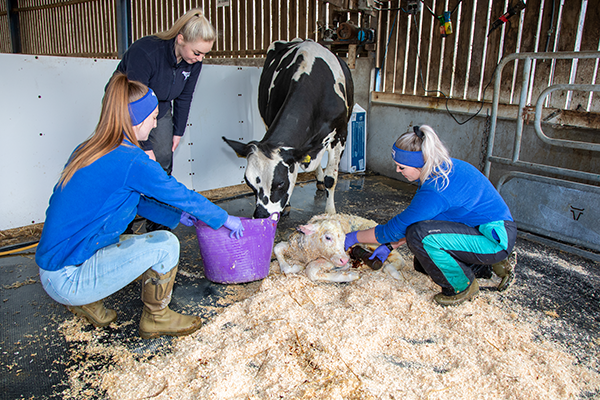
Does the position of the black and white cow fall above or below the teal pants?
above

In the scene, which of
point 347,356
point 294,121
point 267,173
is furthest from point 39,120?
point 347,356

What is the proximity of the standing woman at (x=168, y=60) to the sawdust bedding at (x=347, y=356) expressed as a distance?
4.74 feet

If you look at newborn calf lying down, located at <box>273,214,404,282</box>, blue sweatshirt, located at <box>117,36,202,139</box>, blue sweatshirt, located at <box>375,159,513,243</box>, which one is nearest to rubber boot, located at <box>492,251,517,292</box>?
blue sweatshirt, located at <box>375,159,513,243</box>

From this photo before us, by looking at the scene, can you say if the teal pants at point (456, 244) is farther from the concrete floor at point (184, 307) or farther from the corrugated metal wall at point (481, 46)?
the corrugated metal wall at point (481, 46)

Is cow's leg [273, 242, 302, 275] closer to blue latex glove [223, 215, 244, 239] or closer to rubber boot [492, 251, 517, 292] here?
blue latex glove [223, 215, 244, 239]

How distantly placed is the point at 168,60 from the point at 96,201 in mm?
1510

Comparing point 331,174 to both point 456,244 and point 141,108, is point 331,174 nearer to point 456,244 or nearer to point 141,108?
point 456,244

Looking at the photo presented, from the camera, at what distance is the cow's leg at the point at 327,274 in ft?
8.93

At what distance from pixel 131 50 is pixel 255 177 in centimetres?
132

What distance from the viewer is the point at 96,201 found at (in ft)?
6.08

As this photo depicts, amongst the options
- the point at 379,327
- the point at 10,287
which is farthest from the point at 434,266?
the point at 10,287

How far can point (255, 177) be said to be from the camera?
3.38 meters

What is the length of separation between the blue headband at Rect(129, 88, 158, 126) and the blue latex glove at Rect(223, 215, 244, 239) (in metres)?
0.72

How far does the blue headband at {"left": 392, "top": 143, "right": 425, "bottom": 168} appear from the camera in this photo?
7.36ft
